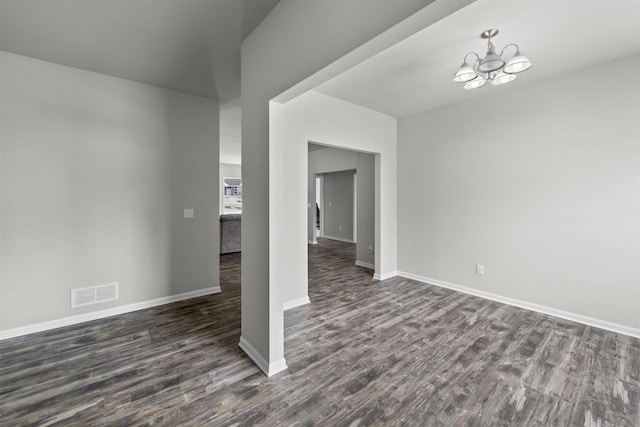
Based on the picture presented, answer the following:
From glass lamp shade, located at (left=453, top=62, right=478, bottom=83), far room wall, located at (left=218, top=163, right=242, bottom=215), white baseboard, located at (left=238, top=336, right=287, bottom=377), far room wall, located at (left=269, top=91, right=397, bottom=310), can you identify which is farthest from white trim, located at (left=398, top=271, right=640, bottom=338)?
far room wall, located at (left=218, top=163, right=242, bottom=215)

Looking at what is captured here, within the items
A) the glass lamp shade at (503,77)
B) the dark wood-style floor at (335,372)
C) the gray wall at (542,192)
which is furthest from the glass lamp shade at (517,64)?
the dark wood-style floor at (335,372)

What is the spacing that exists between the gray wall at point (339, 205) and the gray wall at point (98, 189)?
198 inches

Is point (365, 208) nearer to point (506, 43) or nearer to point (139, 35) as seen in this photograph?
point (506, 43)

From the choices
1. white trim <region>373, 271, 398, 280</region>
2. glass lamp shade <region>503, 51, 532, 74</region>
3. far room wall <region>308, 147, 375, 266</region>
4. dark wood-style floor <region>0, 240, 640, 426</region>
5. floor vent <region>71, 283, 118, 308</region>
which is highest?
glass lamp shade <region>503, 51, 532, 74</region>

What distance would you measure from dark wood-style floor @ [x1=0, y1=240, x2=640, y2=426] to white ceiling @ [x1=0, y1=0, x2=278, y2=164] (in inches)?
107

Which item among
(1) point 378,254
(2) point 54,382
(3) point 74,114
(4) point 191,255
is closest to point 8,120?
(3) point 74,114

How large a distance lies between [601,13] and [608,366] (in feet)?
9.00

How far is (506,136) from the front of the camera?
3379 mm

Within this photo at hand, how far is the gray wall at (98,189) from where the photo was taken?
8.28 ft

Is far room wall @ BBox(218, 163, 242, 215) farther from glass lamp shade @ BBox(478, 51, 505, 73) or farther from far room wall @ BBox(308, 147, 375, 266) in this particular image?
glass lamp shade @ BBox(478, 51, 505, 73)

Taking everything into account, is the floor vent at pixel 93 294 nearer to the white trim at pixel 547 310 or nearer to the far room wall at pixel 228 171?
the white trim at pixel 547 310

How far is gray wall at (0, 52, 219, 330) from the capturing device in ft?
8.28

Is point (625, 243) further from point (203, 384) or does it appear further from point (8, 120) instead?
point (8, 120)

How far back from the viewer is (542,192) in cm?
312
